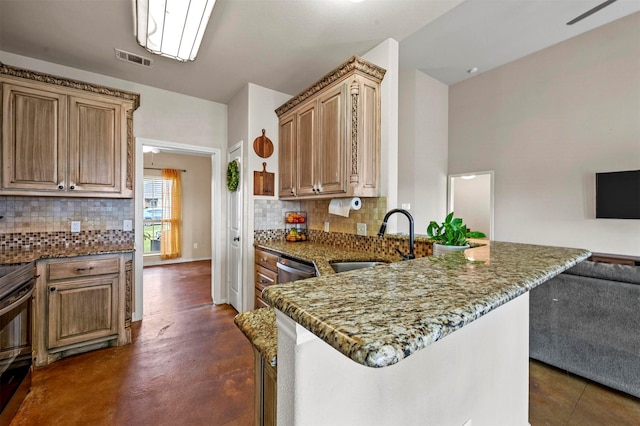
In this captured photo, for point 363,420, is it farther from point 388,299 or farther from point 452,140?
point 452,140

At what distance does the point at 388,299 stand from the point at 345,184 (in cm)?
181

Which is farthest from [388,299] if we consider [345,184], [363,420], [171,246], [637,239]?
[171,246]

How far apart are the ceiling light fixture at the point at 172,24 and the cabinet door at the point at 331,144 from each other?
3.63ft

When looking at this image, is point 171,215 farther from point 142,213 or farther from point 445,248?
point 445,248

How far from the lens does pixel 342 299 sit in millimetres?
A: 555

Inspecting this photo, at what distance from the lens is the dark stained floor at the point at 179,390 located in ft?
5.35

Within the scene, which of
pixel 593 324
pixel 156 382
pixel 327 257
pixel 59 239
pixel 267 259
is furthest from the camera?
pixel 267 259

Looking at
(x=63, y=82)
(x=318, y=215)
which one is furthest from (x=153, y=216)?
(x=318, y=215)

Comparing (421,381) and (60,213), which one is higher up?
(60,213)

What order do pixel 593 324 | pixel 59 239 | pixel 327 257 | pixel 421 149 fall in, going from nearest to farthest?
pixel 593 324
pixel 327 257
pixel 59 239
pixel 421 149

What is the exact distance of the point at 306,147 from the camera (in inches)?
111

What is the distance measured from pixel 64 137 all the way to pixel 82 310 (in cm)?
154

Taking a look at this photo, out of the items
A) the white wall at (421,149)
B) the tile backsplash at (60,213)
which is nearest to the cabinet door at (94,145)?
the tile backsplash at (60,213)

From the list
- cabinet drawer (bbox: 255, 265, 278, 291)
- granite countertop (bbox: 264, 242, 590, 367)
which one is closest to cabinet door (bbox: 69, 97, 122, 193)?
cabinet drawer (bbox: 255, 265, 278, 291)
